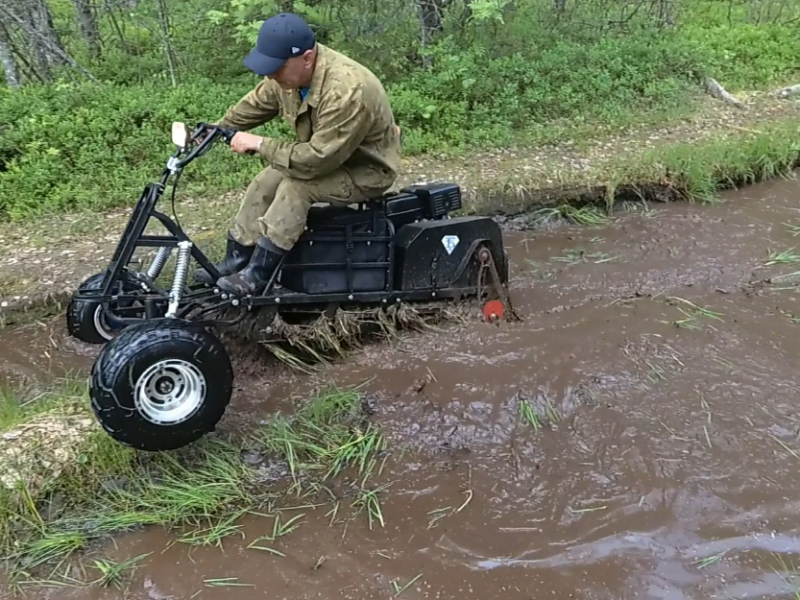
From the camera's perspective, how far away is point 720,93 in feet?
27.7

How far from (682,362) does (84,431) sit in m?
3.37

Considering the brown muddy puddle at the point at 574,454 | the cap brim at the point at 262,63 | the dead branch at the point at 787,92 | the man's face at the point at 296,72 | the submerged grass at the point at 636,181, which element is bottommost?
the brown muddy puddle at the point at 574,454

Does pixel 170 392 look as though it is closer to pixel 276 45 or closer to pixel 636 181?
pixel 276 45

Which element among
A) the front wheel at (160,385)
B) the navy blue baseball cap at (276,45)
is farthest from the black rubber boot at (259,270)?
the navy blue baseball cap at (276,45)

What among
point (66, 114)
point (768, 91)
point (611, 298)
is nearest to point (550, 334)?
point (611, 298)

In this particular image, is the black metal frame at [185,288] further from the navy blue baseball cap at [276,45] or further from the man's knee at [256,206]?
the navy blue baseball cap at [276,45]

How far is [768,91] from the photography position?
28.3ft

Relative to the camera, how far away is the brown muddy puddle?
3.27m

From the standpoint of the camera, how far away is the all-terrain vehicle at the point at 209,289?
3.50 metres

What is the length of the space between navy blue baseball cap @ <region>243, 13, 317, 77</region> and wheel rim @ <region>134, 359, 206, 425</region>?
1.49m

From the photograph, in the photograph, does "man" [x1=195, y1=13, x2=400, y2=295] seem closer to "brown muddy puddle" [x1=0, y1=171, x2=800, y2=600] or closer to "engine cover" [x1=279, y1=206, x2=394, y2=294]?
"engine cover" [x1=279, y1=206, x2=394, y2=294]

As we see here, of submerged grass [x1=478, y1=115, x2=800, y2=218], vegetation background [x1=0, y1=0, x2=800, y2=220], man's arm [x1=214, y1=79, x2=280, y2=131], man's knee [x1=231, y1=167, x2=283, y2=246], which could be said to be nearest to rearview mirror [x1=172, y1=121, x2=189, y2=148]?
man's arm [x1=214, y1=79, x2=280, y2=131]

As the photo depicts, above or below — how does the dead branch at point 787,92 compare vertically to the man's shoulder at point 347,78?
below

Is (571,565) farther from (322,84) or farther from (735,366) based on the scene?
(322,84)
